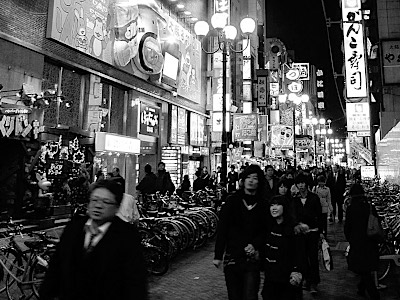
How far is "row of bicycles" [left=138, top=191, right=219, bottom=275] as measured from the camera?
851cm

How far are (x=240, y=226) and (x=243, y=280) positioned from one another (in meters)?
0.62

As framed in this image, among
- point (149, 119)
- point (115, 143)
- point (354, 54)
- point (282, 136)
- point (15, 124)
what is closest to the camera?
point (15, 124)

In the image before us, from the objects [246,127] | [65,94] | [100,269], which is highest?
[65,94]

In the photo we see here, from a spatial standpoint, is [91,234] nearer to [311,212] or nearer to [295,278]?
[295,278]

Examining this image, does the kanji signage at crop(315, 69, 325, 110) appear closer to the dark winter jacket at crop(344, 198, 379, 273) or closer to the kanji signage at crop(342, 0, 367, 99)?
the kanji signage at crop(342, 0, 367, 99)

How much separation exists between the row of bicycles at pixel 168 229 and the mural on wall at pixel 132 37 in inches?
322

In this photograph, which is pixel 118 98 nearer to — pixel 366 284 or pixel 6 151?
pixel 6 151

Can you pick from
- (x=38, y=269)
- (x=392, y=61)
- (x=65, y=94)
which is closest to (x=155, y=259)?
(x=38, y=269)

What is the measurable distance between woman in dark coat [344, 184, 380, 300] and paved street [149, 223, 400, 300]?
695mm

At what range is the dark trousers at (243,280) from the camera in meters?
4.43

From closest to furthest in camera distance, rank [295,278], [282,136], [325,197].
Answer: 1. [295,278]
2. [325,197]
3. [282,136]

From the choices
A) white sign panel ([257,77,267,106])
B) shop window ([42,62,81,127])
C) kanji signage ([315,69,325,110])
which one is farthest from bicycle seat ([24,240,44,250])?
kanji signage ([315,69,325,110])

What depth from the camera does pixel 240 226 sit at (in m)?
4.52

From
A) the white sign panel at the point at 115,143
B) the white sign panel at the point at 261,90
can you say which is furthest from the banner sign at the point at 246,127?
the white sign panel at the point at 261,90
